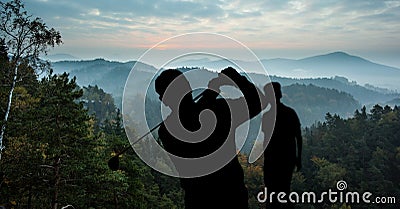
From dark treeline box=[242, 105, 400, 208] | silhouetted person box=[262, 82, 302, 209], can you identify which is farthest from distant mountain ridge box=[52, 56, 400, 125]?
silhouetted person box=[262, 82, 302, 209]

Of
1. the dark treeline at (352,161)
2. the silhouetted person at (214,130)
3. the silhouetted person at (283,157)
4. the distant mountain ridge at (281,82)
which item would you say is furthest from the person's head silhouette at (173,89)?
the distant mountain ridge at (281,82)

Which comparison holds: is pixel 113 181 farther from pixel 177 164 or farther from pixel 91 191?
pixel 177 164

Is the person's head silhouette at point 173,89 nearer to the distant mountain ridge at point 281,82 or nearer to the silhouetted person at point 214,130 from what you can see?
the silhouetted person at point 214,130

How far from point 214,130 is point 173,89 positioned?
31 centimetres

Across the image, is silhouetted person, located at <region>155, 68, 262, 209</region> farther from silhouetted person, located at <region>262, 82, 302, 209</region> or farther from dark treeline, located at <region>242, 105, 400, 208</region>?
dark treeline, located at <region>242, 105, 400, 208</region>

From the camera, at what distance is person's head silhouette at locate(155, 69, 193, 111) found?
1.79 metres

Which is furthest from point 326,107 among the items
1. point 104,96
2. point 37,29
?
point 37,29

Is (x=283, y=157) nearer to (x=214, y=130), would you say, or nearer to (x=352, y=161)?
(x=214, y=130)

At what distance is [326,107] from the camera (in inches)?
4070

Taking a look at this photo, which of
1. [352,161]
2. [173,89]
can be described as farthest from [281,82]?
[173,89]

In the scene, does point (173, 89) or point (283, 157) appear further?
point (173, 89)

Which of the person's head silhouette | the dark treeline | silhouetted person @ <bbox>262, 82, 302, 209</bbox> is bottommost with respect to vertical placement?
the dark treeline

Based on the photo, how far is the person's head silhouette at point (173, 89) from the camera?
5.88 ft

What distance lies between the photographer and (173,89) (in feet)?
5.89
